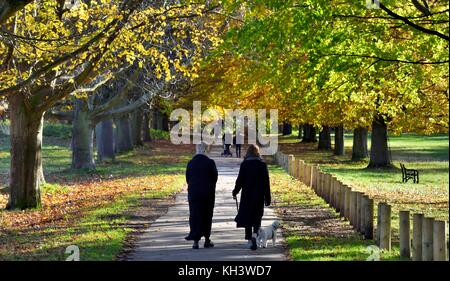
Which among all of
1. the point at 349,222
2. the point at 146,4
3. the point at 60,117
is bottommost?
the point at 349,222

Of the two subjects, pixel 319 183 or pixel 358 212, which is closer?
pixel 358 212

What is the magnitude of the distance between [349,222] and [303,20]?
4.87m

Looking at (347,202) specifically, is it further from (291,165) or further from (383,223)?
(291,165)

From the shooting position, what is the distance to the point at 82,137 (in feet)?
121

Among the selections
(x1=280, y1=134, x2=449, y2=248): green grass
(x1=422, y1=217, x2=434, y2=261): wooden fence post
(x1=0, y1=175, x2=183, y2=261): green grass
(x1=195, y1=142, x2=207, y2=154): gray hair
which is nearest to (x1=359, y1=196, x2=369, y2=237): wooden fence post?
(x1=280, y1=134, x2=449, y2=248): green grass

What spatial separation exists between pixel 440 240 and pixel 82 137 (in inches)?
1063

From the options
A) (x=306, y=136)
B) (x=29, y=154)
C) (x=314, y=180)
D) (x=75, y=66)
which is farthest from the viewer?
(x=306, y=136)

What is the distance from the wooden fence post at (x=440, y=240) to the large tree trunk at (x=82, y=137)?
26.2m

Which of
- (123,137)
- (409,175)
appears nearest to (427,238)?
(409,175)

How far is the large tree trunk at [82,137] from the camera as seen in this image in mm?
36312

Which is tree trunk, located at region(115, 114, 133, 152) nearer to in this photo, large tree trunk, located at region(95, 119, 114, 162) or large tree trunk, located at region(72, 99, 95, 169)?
large tree trunk, located at region(95, 119, 114, 162)
